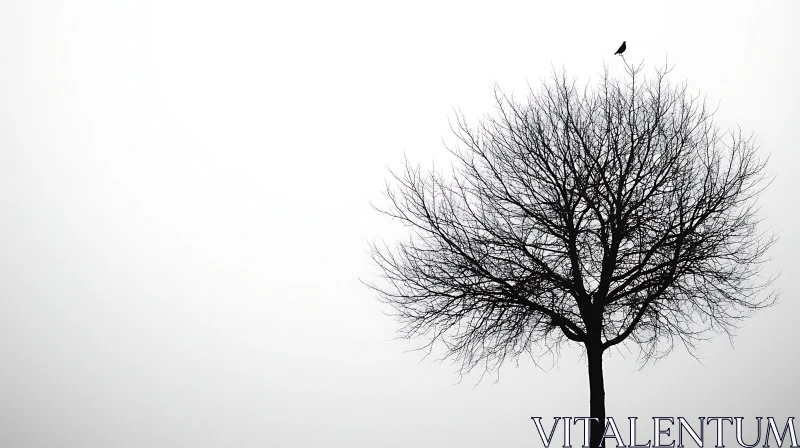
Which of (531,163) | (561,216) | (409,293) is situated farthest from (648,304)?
(409,293)

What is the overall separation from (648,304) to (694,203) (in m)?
2.25

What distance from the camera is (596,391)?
1308 cm

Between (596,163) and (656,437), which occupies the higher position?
(596,163)

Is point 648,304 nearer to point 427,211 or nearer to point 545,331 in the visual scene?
point 545,331

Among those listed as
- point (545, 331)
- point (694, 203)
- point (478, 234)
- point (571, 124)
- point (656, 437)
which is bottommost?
point (656, 437)

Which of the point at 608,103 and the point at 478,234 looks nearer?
the point at 478,234

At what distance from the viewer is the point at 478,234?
43.2ft

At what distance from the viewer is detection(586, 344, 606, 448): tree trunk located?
1302cm

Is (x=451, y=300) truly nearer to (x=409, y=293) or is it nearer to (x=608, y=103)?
(x=409, y=293)

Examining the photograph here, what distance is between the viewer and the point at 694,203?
517 inches

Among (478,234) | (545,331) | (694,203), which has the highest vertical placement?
(694,203)

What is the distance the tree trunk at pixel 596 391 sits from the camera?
1302 cm

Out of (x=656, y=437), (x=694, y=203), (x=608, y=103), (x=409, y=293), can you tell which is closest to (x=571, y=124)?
(x=608, y=103)

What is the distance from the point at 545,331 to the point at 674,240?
10.5ft
